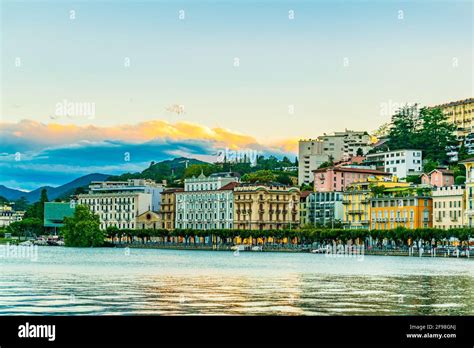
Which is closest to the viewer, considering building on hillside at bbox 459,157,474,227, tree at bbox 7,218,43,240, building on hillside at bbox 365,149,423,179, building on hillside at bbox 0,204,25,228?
building on hillside at bbox 459,157,474,227

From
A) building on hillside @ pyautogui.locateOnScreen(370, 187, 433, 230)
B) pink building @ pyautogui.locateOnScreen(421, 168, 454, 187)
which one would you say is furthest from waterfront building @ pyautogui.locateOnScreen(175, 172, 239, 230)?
pink building @ pyautogui.locateOnScreen(421, 168, 454, 187)

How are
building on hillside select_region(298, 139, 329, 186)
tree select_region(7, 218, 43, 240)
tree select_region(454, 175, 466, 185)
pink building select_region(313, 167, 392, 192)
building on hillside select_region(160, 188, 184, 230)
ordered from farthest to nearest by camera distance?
tree select_region(7, 218, 43, 240), building on hillside select_region(298, 139, 329, 186), building on hillside select_region(160, 188, 184, 230), pink building select_region(313, 167, 392, 192), tree select_region(454, 175, 466, 185)

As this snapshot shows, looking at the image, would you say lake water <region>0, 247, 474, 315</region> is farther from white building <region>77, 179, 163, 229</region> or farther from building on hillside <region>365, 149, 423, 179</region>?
white building <region>77, 179, 163, 229</region>

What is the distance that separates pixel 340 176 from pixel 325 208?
4842 mm

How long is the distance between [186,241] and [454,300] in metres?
71.4

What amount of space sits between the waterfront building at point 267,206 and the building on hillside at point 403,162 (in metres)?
10.1

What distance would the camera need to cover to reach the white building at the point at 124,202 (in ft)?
359

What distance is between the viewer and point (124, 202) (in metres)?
110

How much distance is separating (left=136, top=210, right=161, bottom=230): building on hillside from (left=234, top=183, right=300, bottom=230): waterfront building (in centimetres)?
1256

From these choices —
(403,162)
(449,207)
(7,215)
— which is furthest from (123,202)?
(449,207)

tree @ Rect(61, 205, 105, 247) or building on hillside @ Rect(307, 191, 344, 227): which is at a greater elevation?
building on hillside @ Rect(307, 191, 344, 227)

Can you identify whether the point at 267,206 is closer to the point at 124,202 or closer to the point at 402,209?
the point at 402,209

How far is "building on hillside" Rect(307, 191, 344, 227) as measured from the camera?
91.9m
